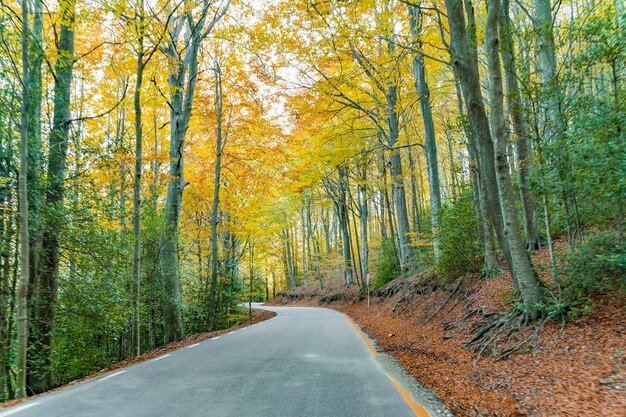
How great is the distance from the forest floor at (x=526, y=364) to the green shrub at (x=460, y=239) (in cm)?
133

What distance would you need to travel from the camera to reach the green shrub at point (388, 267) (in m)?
19.8

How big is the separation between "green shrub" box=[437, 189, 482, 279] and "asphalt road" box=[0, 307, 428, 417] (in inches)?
199

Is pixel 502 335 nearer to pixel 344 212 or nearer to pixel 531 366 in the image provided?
pixel 531 366

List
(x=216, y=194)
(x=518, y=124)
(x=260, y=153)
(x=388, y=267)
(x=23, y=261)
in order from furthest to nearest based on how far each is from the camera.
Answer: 1. (x=388, y=267)
2. (x=260, y=153)
3. (x=216, y=194)
4. (x=518, y=124)
5. (x=23, y=261)

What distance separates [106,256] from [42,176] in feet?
7.71

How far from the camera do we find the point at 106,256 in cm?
932

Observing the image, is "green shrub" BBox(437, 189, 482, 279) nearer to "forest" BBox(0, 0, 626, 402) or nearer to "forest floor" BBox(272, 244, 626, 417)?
"forest" BBox(0, 0, 626, 402)

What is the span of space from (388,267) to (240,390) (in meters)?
16.2

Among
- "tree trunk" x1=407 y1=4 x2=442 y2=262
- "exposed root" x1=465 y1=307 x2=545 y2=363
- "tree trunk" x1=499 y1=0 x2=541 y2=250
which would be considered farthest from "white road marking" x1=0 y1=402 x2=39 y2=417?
"tree trunk" x1=407 y1=4 x2=442 y2=262

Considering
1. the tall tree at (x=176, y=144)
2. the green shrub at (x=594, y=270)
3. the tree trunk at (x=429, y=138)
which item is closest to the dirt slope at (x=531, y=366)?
the green shrub at (x=594, y=270)

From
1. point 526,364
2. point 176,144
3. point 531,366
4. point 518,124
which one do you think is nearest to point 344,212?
point 176,144

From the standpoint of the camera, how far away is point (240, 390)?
4.63 m

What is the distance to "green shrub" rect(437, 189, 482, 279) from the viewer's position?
1057cm

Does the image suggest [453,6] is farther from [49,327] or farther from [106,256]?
[49,327]
